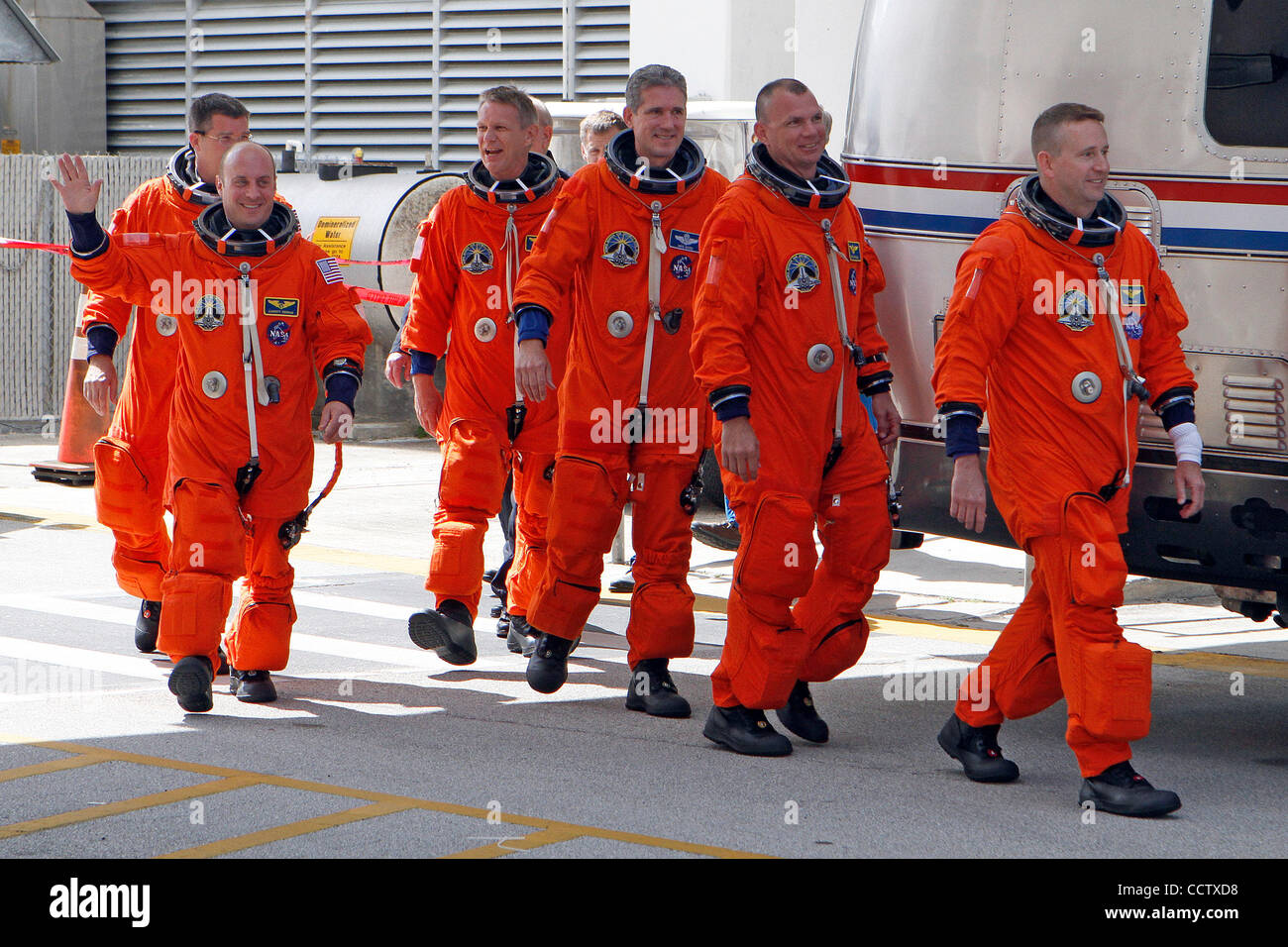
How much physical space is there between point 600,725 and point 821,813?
1.33 metres

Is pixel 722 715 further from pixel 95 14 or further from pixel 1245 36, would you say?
pixel 95 14

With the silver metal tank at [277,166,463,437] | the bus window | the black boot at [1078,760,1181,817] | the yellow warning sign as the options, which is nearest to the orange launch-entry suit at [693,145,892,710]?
the black boot at [1078,760,1181,817]

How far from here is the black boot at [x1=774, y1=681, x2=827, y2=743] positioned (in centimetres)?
620

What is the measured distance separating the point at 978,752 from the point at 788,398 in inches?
48.0

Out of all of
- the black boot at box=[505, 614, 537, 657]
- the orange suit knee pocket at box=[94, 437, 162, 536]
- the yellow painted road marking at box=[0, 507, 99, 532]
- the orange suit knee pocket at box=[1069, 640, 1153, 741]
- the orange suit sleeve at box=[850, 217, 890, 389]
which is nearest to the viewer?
the orange suit knee pocket at box=[1069, 640, 1153, 741]

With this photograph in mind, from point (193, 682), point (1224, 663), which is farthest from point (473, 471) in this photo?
point (1224, 663)

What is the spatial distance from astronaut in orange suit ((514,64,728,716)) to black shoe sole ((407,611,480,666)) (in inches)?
21.8

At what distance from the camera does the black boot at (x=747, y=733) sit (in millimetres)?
5973

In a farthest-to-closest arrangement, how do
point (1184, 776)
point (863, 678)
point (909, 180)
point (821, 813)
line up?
1. point (863, 678)
2. point (909, 180)
3. point (1184, 776)
4. point (821, 813)

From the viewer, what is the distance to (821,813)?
5273 millimetres

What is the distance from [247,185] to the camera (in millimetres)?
6469

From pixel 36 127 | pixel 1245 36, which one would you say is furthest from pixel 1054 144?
pixel 36 127

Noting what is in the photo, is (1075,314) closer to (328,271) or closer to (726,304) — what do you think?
(726,304)

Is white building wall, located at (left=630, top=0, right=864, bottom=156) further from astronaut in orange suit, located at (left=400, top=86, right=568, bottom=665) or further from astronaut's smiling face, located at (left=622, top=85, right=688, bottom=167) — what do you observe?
astronaut's smiling face, located at (left=622, top=85, right=688, bottom=167)
